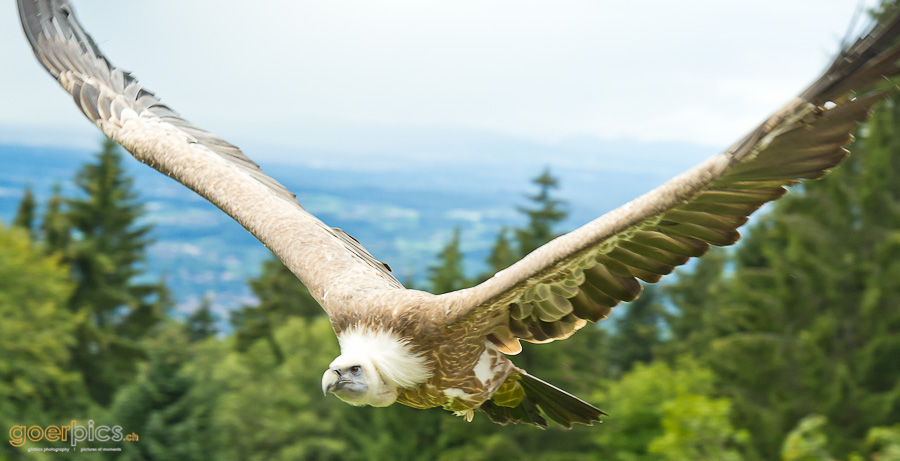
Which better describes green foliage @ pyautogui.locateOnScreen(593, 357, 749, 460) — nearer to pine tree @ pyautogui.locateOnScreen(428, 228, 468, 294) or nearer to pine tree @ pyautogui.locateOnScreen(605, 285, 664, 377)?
pine tree @ pyautogui.locateOnScreen(428, 228, 468, 294)

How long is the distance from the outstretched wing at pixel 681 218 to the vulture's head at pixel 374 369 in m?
0.38

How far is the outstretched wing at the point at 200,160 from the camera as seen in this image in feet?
19.8

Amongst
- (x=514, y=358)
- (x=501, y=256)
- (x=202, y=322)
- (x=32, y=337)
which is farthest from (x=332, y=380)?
(x=202, y=322)

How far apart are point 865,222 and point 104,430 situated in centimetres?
2326

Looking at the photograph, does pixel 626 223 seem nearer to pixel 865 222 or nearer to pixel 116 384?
pixel 865 222

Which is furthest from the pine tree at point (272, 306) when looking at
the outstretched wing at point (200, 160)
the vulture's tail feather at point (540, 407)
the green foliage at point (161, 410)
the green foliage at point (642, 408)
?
the vulture's tail feather at point (540, 407)

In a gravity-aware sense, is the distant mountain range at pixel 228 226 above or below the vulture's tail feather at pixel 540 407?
below

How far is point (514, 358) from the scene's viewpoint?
21.5 m

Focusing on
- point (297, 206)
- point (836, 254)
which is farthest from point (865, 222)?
point (297, 206)

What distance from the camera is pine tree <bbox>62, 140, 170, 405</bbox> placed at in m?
37.8

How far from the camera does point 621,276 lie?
208 inches

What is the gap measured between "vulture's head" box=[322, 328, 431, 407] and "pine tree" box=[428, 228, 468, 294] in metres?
17.6

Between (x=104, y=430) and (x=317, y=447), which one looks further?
(x=317, y=447)

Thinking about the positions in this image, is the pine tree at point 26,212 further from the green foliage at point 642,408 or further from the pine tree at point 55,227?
the green foliage at point 642,408
